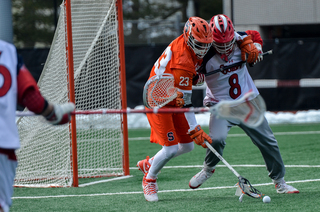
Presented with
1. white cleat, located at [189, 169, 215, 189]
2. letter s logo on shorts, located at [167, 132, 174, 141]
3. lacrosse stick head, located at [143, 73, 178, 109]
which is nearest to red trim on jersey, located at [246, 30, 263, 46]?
lacrosse stick head, located at [143, 73, 178, 109]

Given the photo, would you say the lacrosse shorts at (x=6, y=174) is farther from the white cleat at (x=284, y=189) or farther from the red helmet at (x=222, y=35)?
the white cleat at (x=284, y=189)

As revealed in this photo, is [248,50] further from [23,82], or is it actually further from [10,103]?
[10,103]

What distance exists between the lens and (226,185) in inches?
201

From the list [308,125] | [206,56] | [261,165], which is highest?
[206,56]

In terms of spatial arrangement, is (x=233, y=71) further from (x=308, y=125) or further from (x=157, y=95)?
(x=308, y=125)

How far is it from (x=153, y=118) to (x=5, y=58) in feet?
7.15

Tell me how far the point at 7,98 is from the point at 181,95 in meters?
2.02

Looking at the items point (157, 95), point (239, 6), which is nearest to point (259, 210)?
point (157, 95)

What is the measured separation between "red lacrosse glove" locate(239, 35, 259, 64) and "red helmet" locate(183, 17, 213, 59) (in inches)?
19.0

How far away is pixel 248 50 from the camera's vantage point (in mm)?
4449

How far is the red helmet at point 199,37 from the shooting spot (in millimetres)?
4086

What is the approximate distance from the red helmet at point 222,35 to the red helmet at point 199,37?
0.17 meters

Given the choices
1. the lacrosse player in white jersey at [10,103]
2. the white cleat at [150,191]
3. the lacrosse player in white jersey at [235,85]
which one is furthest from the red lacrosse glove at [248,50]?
the lacrosse player in white jersey at [10,103]

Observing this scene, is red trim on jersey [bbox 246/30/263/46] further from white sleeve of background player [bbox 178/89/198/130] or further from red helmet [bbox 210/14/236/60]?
white sleeve of background player [bbox 178/89/198/130]
